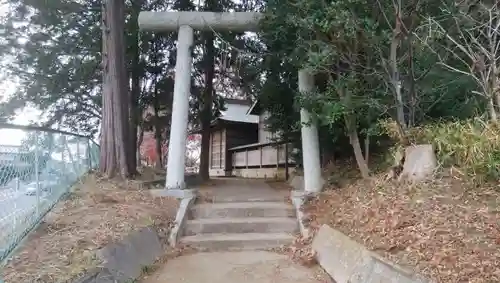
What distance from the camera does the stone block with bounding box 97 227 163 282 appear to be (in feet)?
12.8

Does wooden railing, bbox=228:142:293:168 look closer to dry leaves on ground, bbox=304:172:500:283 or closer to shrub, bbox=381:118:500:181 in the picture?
shrub, bbox=381:118:500:181

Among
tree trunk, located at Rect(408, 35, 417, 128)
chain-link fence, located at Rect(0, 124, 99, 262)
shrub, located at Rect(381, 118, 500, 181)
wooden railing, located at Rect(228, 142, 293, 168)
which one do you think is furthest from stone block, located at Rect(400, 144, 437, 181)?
wooden railing, located at Rect(228, 142, 293, 168)

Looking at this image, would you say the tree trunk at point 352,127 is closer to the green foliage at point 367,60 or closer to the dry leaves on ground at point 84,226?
the green foliage at point 367,60

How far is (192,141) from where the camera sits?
27000 millimetres

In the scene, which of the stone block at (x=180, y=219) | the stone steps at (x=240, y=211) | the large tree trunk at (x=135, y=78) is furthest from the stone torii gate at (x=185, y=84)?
the large tree trunk at (x=135, y=78)

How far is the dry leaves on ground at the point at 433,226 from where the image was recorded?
9.90 ft

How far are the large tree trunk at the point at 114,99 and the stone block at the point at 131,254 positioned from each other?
9.17 ft

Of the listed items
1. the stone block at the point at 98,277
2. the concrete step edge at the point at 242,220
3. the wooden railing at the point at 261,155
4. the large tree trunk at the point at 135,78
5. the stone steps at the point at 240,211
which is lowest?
the stone block at the point at 98,277

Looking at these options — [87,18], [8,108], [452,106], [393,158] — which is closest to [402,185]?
[393,158]

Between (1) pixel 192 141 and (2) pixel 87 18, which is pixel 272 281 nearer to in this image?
(2) pixel 87 18

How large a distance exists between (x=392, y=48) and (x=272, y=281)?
3.24 metres

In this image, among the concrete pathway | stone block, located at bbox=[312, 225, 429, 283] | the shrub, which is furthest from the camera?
the concrete pathway

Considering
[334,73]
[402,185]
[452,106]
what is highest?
[334,73]

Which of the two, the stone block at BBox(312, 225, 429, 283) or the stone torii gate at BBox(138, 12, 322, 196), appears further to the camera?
the stone torii gate at BBox(138, 12, 322, 196)
